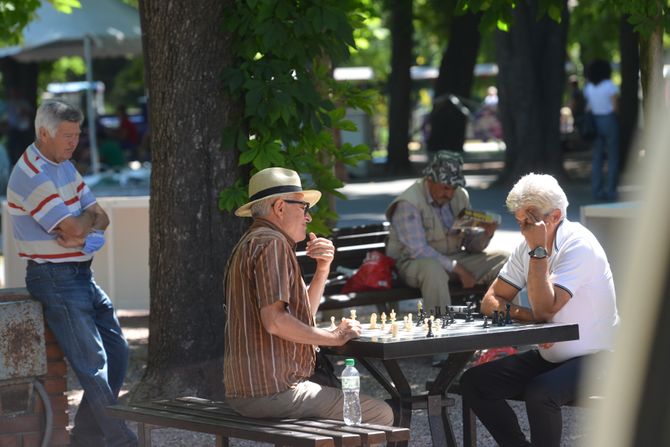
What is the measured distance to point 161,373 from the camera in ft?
22.9

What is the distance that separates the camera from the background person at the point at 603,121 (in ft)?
53.4

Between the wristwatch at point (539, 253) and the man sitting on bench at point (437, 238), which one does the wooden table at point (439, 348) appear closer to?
the wristwatch at point (539, 253)

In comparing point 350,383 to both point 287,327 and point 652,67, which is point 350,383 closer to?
point 287,327

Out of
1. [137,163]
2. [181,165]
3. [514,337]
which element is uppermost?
[181,165]

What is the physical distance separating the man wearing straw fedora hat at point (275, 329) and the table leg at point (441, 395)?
42 cm

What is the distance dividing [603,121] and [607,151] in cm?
54

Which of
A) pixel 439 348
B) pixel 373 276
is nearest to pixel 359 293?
pixel 373 276

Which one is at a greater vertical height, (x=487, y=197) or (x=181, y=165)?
(x=181, y=165)

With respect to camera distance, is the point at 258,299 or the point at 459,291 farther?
the point at 459,291

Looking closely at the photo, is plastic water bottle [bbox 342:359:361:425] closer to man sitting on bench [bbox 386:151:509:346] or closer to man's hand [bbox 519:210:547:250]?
man's hand [bbox 519:210:547:250]

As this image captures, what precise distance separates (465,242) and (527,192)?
2.94 m

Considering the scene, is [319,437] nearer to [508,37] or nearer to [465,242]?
[465,242]

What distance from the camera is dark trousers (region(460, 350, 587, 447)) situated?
16.4 ft

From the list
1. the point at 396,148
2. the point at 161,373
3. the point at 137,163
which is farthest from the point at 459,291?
the point at 137,163
